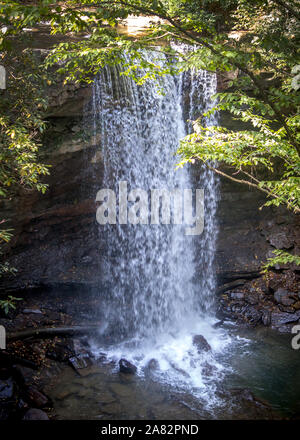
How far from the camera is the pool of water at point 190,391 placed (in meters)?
4.93

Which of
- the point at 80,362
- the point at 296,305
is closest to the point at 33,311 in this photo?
the point at 80,362

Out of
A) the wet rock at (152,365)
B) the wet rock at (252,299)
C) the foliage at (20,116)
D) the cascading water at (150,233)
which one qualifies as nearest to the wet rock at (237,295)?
the wet rock at (252,299)

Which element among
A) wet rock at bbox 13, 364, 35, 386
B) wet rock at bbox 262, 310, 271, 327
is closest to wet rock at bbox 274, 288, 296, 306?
wet rock at bbox 262, 310, 271, 327

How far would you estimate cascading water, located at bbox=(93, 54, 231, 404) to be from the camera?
7586mm

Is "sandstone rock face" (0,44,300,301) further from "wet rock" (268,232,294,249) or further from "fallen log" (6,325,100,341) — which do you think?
"fallen log" (6,325,100,341)

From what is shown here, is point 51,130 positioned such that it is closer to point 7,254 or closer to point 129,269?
point 7,254

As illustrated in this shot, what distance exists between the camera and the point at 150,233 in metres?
8.52

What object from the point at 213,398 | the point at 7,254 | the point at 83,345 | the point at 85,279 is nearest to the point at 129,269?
the point at 85,279

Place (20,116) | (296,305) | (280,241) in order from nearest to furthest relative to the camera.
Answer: (20,116)
(296,305)
(280,241)

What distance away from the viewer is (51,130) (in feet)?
24.4

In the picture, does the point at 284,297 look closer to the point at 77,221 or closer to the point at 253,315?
the point at 253,315

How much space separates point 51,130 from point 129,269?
393 cm

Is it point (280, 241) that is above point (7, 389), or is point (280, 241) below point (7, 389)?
above

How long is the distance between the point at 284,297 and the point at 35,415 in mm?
6460
